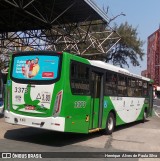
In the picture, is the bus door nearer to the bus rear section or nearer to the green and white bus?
the green and white bus

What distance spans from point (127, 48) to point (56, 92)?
1432 inches

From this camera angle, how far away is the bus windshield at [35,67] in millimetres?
11570

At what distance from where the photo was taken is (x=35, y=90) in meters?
11.7

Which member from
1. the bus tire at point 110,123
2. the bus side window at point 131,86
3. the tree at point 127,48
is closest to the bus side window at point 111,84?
the bus tire at point 110,123

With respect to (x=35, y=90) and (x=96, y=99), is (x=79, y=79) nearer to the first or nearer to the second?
(x=35, y=90)

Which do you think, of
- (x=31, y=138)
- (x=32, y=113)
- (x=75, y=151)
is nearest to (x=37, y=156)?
(x=75, y=151)

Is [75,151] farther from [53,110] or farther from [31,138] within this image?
[31,138]

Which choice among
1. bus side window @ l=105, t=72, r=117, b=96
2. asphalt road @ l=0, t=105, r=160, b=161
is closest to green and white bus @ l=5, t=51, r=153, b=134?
bus side window @ l=105, t=72, r=117, b=96

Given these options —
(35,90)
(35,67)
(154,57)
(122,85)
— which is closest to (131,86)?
(122,85)

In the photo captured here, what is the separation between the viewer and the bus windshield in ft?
38.0

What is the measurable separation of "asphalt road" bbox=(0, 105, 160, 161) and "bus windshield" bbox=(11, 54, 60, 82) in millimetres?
1975

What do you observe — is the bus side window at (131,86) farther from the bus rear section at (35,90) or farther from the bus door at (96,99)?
the bus rear section at (35,90)

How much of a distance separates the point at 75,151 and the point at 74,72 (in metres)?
2.48

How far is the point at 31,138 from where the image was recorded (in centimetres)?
1273
